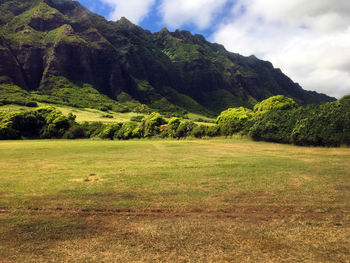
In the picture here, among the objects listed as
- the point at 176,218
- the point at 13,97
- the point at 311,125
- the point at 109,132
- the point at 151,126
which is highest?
the point at 13,97

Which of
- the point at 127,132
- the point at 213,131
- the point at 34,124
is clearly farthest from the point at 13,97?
the point at 213,131

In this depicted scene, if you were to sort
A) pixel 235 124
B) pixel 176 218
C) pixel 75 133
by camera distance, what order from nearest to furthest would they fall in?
1. pixel 176 218
2. pixel 235 124
3. pixel 75 133

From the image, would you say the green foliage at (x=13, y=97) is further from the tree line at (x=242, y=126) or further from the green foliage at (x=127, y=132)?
the green foliage at (x=127, y=132)

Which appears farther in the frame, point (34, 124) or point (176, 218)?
point (34, 124)

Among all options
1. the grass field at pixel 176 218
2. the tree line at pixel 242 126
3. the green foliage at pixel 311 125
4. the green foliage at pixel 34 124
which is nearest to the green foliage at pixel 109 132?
the tree line at pixel 242 126

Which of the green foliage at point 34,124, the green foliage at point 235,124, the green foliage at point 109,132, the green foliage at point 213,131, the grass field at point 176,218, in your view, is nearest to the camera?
the grass field at point 176,218

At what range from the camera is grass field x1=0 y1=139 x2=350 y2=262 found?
22.5 ft

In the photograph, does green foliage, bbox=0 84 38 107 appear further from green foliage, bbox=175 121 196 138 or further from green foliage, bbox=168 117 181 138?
green foliage, bbox=175 121 196 138

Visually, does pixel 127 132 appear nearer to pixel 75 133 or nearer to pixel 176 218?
pixel 75 133

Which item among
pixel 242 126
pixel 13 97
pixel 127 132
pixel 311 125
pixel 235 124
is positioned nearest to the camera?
pixel 311 125

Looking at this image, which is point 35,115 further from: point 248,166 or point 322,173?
point 322,173

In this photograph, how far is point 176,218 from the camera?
9.24 meters

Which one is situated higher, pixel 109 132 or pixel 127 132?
pixel 127 132

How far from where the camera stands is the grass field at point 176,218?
6859mm
